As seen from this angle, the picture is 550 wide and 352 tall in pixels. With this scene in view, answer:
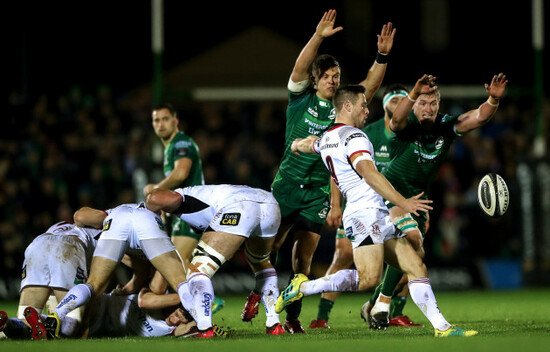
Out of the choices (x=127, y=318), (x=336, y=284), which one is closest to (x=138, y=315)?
(x=127, y=318)

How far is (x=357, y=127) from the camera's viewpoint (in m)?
8.83

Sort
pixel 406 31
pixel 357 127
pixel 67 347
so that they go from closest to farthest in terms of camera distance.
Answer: pixel 67 347, pixel 357 127, pixel 406 31

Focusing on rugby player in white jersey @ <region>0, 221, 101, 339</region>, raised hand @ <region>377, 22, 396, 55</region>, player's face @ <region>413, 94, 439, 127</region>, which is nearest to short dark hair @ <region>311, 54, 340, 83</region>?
raised hand @ <region>377, 22, 396, 55</region>

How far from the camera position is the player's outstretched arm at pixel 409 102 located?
9172 millimetres

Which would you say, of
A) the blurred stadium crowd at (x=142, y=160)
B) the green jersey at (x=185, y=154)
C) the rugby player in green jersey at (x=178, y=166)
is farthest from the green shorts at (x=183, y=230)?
the blurred stadium crowd at (x=142, y=160)

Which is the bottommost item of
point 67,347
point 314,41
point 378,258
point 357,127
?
point 67,347

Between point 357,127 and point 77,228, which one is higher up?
point 357,127

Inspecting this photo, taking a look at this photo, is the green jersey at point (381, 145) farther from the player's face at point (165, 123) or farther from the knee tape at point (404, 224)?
the player's face at point (165, 123)

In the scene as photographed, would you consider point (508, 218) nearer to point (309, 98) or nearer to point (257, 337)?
point (309, 98)

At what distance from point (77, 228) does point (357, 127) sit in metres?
2.79

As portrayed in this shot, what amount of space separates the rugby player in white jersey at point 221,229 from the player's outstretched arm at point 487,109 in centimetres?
237

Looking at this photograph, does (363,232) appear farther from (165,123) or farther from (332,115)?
(165,123)

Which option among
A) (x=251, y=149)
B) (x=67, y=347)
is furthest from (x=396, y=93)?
(x=251, y=149)

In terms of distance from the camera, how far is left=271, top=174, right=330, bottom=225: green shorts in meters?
9.55
